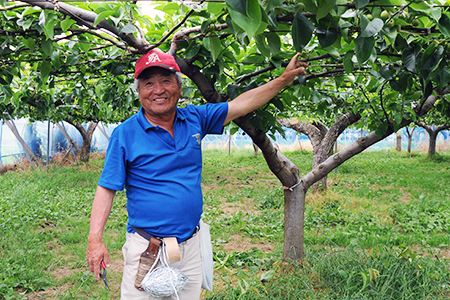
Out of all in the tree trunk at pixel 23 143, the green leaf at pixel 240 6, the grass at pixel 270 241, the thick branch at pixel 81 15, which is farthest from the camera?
the tree trunk at pixel 23 143

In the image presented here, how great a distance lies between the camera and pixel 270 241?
14.5 feet

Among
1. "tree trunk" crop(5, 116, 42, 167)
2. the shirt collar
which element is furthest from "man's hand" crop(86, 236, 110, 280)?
"tree trunk" crop(5, 116, 42, 167)

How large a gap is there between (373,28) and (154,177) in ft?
3.73

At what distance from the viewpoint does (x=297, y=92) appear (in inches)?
81.5

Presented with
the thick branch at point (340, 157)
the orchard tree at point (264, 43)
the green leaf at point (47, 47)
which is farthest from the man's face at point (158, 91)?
the thick branch at point (340, 157)

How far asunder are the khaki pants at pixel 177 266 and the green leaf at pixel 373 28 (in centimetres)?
128

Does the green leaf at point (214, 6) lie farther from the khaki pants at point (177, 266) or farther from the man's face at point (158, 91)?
the khaki pants at point (177, 266)

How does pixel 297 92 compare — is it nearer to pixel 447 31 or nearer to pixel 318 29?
pixel 318 29

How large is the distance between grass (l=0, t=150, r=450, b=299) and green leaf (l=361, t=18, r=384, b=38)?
207 centimetres

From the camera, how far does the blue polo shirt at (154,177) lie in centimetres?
158

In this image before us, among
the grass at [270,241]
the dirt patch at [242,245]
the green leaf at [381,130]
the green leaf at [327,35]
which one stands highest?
Answer: the green leaf at [327,35]

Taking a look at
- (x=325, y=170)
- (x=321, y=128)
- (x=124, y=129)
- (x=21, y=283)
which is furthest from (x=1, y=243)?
(x=321, y=128)

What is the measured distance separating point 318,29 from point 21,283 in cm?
352

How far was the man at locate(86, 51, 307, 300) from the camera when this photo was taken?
5.15 feet
